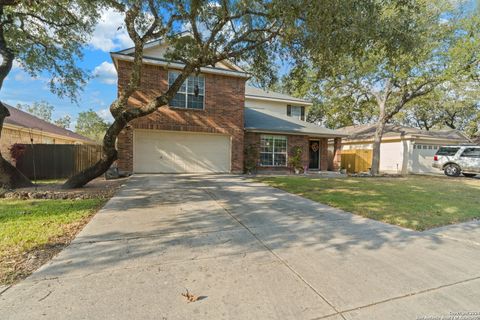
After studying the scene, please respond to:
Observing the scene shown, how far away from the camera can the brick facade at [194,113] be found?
12219 mm

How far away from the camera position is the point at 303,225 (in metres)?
5.17

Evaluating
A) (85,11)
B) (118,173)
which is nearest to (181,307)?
(118,173)

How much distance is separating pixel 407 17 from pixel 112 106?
968 centimetres

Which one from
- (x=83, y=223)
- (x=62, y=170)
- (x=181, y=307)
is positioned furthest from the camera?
(x=62, y=170)

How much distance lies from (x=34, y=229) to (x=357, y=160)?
22.6 m

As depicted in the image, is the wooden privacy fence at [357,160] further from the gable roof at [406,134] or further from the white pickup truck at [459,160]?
the white pickup truck at [459,160]

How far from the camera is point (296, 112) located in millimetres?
20562

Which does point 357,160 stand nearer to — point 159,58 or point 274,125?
point 274,125

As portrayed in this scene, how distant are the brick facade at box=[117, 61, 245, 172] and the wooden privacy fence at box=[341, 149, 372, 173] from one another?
1266cm

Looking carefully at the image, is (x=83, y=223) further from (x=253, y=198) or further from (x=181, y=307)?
(x=253, y=198)

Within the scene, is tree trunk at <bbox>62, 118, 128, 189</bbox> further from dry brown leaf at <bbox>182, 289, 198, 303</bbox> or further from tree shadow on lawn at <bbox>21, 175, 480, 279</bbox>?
dry brown leaf at <bbox>182, 289, 198, 303</bbox>

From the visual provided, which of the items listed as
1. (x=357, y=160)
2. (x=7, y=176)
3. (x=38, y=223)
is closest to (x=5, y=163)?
(x=7, y=176)

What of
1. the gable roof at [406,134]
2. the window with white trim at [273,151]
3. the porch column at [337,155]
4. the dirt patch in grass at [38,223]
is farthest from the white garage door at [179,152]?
the gable roof at [406,134]

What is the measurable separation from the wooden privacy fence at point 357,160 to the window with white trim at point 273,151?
31.1 feet
